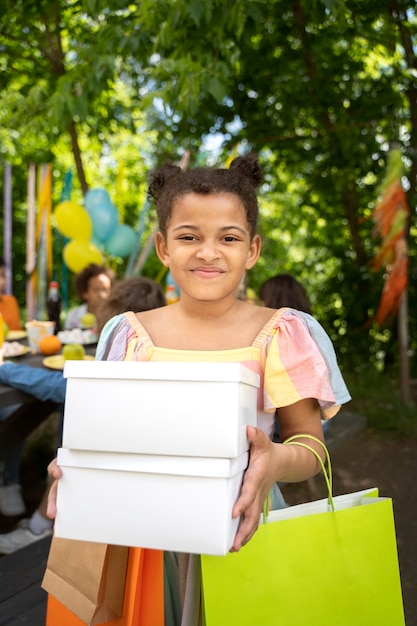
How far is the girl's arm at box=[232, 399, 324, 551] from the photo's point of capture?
93 cm

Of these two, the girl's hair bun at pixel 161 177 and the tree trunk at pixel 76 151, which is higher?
the tree trunk at pixel 76 151

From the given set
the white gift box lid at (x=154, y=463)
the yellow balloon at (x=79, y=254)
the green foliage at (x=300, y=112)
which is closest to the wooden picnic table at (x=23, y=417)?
the green foliage at (x=300, y=112)

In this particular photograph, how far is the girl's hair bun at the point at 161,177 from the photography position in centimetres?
128

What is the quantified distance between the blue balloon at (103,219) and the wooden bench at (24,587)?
2937mm

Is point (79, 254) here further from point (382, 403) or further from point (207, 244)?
point (207, 244)

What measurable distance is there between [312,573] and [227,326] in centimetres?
47

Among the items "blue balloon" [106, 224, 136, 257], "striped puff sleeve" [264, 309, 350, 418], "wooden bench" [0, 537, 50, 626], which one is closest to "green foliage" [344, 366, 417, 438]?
"blue balloon" [106, 224, 136, 257]

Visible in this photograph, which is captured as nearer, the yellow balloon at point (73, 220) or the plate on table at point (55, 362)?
the plate on table at point (55, 362)

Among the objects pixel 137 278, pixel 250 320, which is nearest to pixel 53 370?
pixel 137 278

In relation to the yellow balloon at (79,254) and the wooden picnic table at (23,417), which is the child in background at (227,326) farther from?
the yellow balloon at (79,254)

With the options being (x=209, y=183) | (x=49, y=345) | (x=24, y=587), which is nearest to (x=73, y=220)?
(x=49, y=345)

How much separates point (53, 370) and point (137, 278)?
0.57 meters

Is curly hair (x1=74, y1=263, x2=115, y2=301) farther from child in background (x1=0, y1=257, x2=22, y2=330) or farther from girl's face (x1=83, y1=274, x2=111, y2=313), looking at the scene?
child in background (x1=0, y1=257, x2=22, y2=330)

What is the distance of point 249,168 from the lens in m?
1.27
